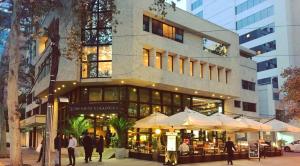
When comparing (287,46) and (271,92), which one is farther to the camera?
(287,46)

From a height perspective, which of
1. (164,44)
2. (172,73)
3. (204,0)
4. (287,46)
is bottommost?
(172,73)

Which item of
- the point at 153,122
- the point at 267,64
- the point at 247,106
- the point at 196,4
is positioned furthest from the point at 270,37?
the point at 153,122

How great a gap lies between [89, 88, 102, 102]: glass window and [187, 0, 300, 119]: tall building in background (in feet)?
116

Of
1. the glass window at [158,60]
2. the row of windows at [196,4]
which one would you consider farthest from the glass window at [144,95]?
the row of windows at [196,4]

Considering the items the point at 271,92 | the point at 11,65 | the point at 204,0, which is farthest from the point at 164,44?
the point at 204,0

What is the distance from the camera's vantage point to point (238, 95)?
41.9 m

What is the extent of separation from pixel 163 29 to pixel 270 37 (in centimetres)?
4211

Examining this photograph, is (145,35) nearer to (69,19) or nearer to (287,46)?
(69,19)

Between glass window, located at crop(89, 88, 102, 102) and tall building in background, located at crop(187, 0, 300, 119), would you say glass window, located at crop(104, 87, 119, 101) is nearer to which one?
glass window, located at crop(89, 88, 102, 102)

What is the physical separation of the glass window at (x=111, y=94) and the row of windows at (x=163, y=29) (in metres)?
5.21

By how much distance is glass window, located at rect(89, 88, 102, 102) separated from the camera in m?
32.6

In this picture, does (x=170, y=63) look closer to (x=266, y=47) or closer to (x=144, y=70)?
(x=144, y=70)

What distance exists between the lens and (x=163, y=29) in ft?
114

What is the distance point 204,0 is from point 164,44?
61974 millimetres
